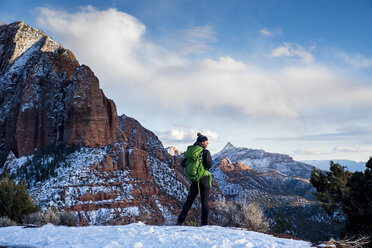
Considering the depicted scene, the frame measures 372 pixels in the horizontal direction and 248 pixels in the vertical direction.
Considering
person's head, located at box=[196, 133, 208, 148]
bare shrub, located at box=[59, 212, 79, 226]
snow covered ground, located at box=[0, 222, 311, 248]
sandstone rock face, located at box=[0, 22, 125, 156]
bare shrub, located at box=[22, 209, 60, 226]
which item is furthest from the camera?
sandstone rock face, located at box=[0, 22, 125, 156]

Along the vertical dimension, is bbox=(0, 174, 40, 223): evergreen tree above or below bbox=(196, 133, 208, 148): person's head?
below

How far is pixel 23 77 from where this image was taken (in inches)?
3797

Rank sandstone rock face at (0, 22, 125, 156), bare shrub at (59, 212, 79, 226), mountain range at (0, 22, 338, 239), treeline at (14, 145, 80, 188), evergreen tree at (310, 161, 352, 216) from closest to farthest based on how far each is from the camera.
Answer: bare shrub at (59, 212, 79, 226) < evergreen tree at (310, 161, 352, 216) < mountain range at (0, 22, 338, 239) < treeline at (14, 145, 80, 188) < sandstone rock face at (0, 22, 125, 156)

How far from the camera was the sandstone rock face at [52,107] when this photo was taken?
8150 cm

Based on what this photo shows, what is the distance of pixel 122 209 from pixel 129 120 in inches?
3541

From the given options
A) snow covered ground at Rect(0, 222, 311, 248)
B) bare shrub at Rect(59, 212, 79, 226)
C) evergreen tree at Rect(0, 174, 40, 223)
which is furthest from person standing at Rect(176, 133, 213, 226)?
evergreen tree at Rect(0, 174, 40, 223)

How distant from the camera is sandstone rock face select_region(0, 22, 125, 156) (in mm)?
81500

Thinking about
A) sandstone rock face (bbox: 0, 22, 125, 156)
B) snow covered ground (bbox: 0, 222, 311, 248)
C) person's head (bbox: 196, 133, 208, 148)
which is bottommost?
snow covered ground (bbox: 0, 222, 311, 248)

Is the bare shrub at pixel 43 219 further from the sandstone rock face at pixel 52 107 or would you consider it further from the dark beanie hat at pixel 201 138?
the sandstone rock face at pixel 52 107

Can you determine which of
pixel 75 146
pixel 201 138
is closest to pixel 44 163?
pixel 75 146

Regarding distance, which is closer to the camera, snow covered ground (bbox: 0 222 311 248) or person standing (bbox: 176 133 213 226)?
snow covered ground (bbox: 0 222 311 248)

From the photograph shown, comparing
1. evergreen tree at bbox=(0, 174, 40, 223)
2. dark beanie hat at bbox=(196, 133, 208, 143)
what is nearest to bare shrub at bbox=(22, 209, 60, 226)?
evergreen tree at bbox=(0, 174, 40, 223)

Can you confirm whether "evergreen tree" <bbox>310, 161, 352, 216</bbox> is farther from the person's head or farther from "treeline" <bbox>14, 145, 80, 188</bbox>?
"treeline" <bbox>14, 145, 80, 188</bbox>

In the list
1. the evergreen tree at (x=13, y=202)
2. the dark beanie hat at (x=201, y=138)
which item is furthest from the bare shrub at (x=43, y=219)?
the dark beanie hat at (x=201, y=138)
